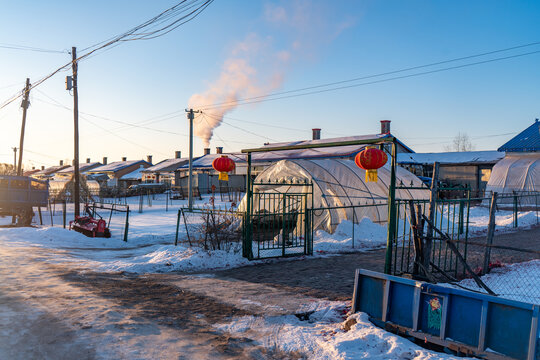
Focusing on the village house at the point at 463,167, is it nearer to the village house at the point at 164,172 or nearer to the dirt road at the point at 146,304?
the village house at the point at 164,172

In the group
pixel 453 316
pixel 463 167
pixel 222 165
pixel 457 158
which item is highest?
pixel 457 158

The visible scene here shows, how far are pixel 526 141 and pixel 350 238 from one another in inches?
1085

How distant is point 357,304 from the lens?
6.68 meters

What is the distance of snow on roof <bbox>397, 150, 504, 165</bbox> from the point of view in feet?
131

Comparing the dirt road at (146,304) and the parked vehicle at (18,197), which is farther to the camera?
the parked vehicle at (18,197)

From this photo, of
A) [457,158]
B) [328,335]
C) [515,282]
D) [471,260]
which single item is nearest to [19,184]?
[471,260]

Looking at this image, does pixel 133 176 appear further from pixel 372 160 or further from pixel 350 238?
pixel 372 160

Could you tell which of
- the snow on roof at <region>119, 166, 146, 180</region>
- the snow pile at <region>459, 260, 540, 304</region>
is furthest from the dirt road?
the snow on roof at <region>119, 166, 146, 180</region>

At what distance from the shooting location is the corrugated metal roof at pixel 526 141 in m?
34.2

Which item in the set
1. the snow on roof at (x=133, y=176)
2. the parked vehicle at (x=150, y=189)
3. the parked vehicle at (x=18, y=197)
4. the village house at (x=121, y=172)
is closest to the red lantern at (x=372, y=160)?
the parked vehicle at (x=18, y=197)

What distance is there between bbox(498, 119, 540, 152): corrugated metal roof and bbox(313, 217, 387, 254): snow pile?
23604 mm

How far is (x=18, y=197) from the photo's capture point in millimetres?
25844

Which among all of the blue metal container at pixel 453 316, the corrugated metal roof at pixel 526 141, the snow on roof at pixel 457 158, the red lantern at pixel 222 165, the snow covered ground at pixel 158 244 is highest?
the corrugated metal roof at pixel 526 141

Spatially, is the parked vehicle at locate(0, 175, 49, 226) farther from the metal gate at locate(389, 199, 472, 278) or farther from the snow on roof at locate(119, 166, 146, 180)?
the snow on roof at locate(119, 166, 146, 180)
